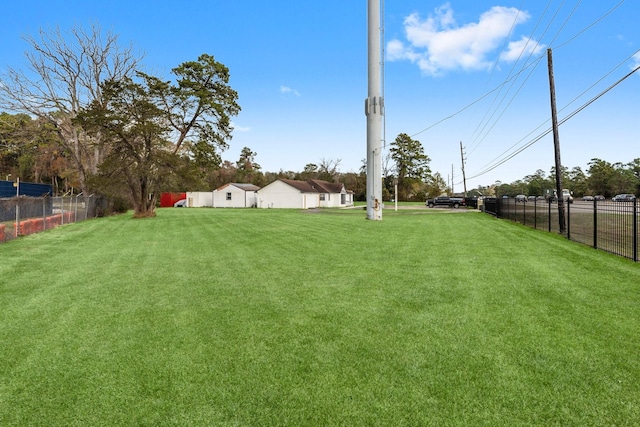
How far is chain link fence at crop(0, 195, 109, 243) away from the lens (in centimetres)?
1250

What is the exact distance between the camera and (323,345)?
353 cm

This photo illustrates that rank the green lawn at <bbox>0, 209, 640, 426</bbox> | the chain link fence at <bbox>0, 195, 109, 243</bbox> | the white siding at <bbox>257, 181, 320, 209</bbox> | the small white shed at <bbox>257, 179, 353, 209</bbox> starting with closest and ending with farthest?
the green lawn at <bbox>0, 209, 640, 426</bbox> < the chain link fence at <bbox>0, 195, 109, 243</bbox> < the white siding at <bbox>257, 181, 320, 209</bbox> < the small white shed at <bbox>257, 179, 353, 209</bbox>

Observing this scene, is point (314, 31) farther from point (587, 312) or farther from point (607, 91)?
point (587, 312)

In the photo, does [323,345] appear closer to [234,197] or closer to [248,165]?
[234,197]

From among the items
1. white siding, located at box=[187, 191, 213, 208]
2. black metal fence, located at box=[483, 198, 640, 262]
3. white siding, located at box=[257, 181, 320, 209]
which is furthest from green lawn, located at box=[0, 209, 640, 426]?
white siding, located at box=[187, 191, 213, 208]

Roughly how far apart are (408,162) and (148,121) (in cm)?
4974

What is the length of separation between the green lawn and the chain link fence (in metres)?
6.68

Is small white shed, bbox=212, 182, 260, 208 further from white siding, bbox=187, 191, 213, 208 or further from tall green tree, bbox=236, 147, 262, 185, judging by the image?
tall green tree, bbox=236, 147, 262, 185

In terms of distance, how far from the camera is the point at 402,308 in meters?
4.64

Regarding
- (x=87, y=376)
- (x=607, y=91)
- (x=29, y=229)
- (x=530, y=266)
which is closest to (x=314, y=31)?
(x=607, y=91)

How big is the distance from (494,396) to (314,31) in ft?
67.7

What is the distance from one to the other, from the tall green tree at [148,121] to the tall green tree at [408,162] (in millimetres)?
43678

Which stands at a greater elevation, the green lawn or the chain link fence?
the chain link fence

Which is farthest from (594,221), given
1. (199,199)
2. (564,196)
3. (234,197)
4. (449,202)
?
(199,199)
